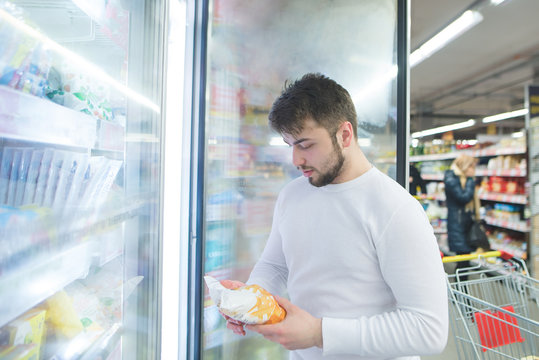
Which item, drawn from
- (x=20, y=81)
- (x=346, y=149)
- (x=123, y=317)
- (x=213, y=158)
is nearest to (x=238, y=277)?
(x=213, y=158)

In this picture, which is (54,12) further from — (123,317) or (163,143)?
(123,317)

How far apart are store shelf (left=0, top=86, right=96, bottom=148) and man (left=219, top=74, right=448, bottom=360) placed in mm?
558

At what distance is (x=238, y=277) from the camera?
2047mm

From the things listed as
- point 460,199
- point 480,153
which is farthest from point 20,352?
point 480,153

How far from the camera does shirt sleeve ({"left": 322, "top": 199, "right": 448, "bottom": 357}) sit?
0.82 meters

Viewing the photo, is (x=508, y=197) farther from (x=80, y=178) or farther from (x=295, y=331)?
(x=80, y=178)

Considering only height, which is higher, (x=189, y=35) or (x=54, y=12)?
(x=189, y=35)

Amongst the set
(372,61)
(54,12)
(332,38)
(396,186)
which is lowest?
(396,186)

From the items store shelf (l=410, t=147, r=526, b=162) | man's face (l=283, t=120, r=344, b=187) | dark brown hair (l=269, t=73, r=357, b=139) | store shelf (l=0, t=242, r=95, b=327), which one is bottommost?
store shelf (l=0, t=242, r=95, b=327)

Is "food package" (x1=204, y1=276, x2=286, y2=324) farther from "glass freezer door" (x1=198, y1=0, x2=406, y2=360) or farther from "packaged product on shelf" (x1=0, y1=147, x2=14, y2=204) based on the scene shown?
"glass freezer door" (x1=198, y1=0, x2=406, y2=360)

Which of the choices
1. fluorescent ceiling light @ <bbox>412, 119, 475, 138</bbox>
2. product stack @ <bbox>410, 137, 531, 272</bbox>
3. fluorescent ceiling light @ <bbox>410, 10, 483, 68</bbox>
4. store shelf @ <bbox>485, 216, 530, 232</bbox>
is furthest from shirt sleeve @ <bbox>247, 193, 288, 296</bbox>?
fluorescent ceiling light @ <bbox>412, 119, 475, 138</bbox>

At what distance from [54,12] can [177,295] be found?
1.42 m

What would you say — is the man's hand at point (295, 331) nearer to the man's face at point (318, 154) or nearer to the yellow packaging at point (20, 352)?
the man's face at point (318, 154)

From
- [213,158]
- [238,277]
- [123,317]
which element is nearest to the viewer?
[123,317]
